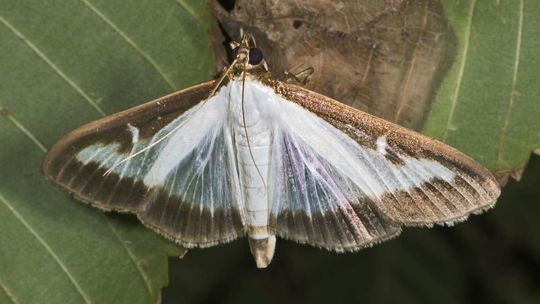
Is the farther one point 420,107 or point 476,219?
point 476,219

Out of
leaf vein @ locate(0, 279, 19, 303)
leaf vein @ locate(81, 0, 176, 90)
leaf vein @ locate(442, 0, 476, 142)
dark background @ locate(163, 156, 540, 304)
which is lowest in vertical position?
dark background @ locate(163, 156, 540, 304)

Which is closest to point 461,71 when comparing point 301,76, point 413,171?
point 413,171

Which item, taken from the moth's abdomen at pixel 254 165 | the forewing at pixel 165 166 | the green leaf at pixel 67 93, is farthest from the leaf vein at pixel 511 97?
the green leaf at pixel 67 93

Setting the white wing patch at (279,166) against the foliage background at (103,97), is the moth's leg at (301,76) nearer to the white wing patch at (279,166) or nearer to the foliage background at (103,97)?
the white wing patch at (279,166)

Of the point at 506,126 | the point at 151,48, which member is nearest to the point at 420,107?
the point at 506,126

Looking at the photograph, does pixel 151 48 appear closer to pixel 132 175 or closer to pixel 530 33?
pixel 132 175

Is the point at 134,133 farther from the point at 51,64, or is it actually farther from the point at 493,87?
the point at 493,87

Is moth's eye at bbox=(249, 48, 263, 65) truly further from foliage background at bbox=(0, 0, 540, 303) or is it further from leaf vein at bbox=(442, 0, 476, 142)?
leaf vein at bbox=(442, 0, 476, 142)

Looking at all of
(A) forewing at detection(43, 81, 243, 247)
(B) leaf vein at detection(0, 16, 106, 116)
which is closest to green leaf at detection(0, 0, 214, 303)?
(B) leaf vein at detection(0, 16, 106, 116)
